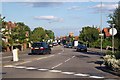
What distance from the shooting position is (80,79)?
50.1ft

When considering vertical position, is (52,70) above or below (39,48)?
below

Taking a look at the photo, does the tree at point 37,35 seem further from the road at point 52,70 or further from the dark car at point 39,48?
the road at point 52,70

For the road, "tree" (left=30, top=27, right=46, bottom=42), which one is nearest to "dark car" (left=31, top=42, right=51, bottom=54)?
the road

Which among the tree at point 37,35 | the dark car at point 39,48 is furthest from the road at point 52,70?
the tree at point 37,35

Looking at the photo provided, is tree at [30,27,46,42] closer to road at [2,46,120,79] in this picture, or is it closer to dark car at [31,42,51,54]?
dark car at [31,42,51,54]

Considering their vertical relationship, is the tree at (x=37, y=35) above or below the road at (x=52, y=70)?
above

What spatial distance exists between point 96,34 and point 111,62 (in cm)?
7687

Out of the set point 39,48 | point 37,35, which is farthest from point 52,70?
point 37,35

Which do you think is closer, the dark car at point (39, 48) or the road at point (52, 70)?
the road at point (52, 70)

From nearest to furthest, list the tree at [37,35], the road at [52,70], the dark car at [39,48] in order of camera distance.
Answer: the road at [52,70]
the dark car at [39,48]
the tree at [37,35]

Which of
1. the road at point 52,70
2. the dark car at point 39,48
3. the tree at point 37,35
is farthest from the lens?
the tree at point 37,35

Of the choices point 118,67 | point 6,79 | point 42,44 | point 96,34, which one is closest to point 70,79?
point 6,79

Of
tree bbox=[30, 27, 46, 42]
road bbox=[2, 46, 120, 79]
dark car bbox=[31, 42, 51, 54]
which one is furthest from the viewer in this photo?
tree bbox=[30, 27, 46, 42]

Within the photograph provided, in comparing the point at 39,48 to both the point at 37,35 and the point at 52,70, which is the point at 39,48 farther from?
the point at 37,35
